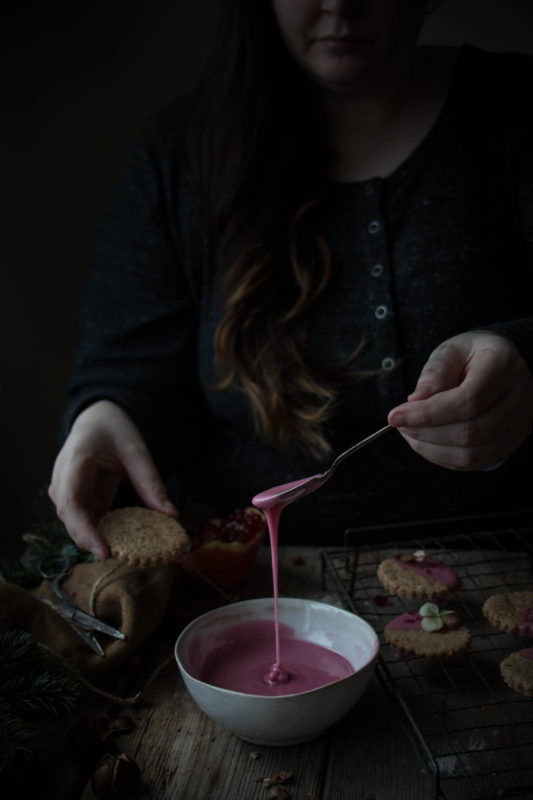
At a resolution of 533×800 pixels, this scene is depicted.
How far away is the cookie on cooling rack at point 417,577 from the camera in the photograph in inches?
44.9

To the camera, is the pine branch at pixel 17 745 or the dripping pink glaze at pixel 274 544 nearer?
the pine branch at pixel 17 745

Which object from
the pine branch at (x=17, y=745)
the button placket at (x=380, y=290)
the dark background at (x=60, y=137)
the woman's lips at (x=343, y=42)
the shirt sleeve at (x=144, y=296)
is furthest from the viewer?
the dark background at (x=60, y=137)

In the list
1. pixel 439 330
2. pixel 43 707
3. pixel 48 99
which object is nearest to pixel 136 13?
pixel 48 99

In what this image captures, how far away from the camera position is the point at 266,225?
1.44 metres

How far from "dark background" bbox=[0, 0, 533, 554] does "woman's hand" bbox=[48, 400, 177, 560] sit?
838 mm

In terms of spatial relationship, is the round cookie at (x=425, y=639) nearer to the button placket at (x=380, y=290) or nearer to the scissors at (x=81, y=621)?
the scissors at (x=81, y=621)

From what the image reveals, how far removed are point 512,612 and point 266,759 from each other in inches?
17.0

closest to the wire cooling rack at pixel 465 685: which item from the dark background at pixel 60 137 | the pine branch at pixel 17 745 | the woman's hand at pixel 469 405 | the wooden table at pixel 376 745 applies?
the wooden table at pixel 376 745

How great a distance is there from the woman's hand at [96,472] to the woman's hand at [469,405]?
454 mm

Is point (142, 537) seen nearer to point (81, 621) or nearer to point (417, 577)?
point (81, 621)

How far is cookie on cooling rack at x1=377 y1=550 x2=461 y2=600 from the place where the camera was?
3.75ft

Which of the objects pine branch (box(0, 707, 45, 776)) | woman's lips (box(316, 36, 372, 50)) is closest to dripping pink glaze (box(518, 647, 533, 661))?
pine branch (box(0, 707, 45, 776))

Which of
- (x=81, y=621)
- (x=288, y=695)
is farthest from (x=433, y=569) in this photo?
(x=81, y=621)

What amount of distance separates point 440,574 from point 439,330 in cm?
48
